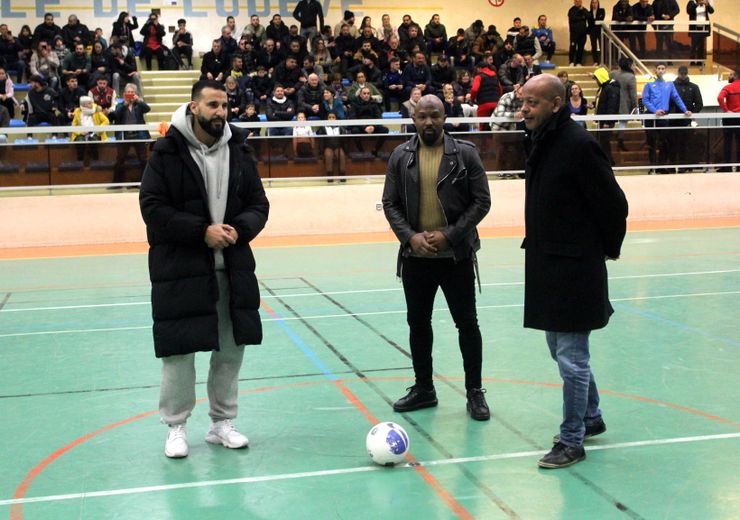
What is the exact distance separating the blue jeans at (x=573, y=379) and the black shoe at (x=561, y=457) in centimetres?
3

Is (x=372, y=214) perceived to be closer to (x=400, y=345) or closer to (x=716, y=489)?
(x=400, y=345)

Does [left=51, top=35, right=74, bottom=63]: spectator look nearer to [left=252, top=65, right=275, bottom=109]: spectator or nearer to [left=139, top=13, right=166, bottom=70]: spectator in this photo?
[left=139, top=13, right=166, bottom=70]: spectator

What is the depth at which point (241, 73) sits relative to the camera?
2284cm

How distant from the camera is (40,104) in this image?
20344 mm

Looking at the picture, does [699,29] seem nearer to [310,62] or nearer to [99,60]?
[310,62]

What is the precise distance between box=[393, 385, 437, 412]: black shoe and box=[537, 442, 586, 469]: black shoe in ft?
4.45

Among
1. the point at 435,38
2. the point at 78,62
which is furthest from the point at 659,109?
the point at 78,62

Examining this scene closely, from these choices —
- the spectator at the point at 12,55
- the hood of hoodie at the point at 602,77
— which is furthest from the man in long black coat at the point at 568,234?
the spectator at the point at 12,55

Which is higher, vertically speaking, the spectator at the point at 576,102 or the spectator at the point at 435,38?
the spectator at the point at 435,38

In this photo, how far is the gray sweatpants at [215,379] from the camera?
6.01 meters

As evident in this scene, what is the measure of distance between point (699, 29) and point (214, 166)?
2744 cm

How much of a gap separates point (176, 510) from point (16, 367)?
391cm

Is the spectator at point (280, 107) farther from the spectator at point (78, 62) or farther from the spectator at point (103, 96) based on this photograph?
the spectator at point (78, 62)

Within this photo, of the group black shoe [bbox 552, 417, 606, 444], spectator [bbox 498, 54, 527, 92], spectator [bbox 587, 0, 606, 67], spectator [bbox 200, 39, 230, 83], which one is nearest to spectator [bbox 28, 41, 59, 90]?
spectator [bbox 200, 39, 230, 83]
